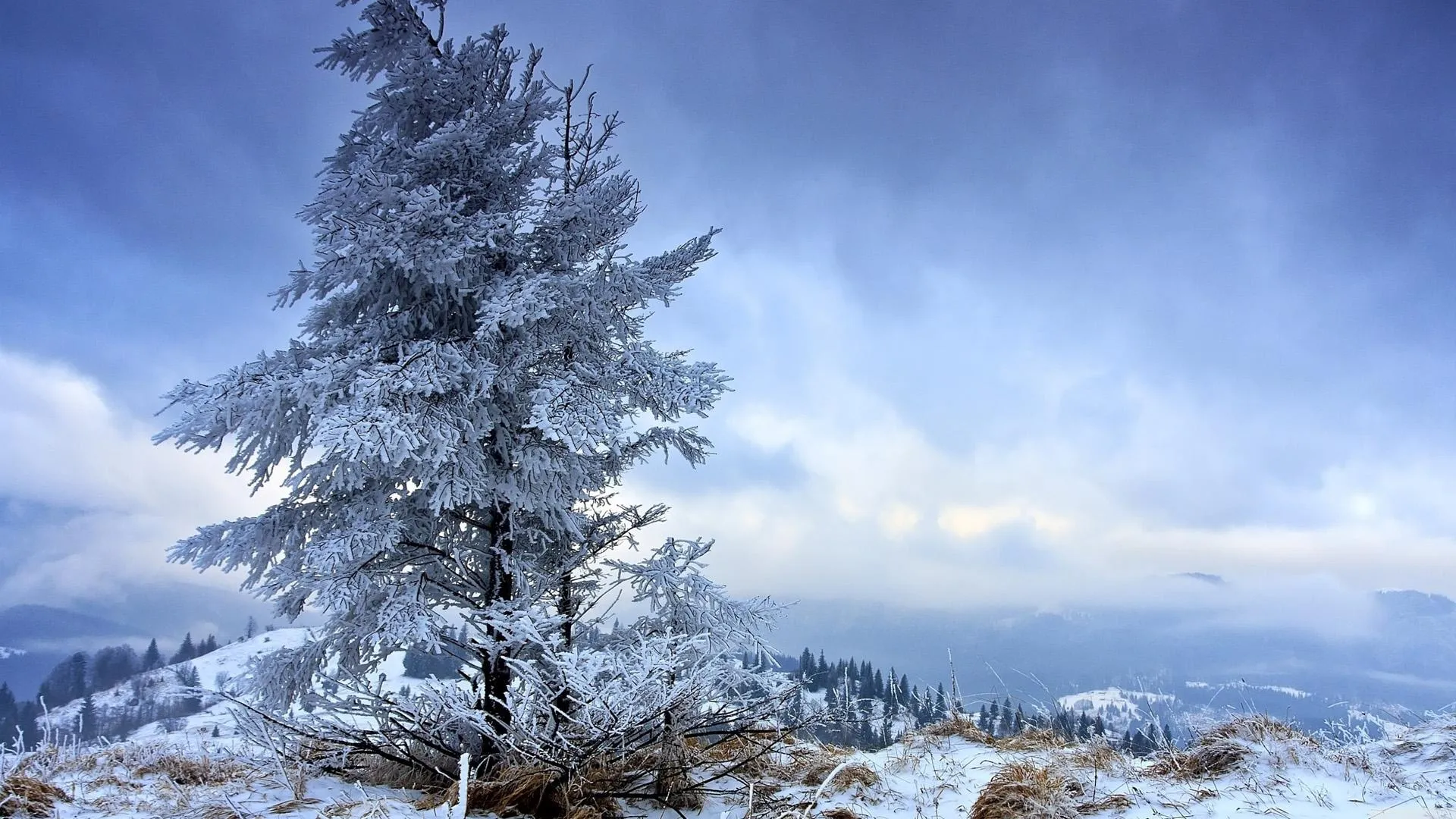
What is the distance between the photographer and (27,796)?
11.2ft

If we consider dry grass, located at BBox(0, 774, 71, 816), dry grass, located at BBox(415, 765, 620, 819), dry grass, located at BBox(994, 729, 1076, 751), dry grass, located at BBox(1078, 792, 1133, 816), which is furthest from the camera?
dry grass, located at BBox(994, 729, 1076, 751)

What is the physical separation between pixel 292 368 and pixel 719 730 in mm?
4886

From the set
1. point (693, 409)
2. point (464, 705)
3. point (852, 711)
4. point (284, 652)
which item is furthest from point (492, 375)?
point (852, 711)

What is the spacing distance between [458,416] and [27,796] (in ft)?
11.3

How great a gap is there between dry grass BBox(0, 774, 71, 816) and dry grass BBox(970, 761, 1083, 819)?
502 cm

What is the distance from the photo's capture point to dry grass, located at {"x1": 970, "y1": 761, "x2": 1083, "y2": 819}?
416 cm

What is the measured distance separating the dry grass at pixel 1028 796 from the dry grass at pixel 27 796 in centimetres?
502

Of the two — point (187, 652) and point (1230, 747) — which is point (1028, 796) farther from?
point (187, 652)

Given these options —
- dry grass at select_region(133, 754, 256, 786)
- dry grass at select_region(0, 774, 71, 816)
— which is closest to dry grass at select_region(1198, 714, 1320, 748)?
dry grass at select_region(133, 754, 256, 786)

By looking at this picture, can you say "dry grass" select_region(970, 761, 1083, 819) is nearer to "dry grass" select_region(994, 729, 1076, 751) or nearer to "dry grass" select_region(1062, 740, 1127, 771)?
"dry grass" select_region(1062, 740, 1127, 771)

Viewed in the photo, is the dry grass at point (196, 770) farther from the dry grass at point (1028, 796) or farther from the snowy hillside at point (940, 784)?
the dry grass at point (1028, 796)

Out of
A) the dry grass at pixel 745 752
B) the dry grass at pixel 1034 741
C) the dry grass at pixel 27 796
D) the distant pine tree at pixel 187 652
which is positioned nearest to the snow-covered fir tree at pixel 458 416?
the dry grass at pixel 745 752

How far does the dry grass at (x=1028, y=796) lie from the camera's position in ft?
13.6

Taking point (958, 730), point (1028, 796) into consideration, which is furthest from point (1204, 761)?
point (958, 730)
